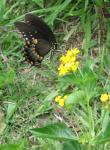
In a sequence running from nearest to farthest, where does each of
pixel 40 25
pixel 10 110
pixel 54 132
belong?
pixel 54 132, pixel 10 110, pixel 40 25

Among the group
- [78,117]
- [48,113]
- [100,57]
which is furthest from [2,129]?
[100,57]

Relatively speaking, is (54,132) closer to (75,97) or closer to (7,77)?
(75,97)

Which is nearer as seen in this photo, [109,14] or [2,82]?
[2,82]

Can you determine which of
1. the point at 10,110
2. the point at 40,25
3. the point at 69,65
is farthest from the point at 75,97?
the point at 40,25

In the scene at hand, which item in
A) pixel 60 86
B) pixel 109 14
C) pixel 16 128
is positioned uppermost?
pixel 109 14

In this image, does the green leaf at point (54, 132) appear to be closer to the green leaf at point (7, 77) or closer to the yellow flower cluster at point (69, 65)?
the yellow flower cluster at point (69, 65)

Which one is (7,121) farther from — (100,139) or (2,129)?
(100,139)
